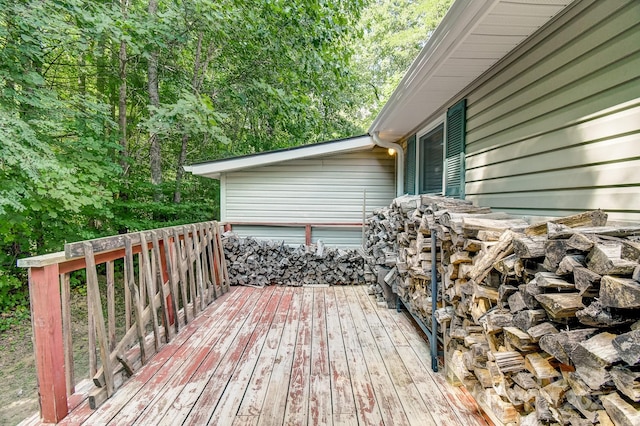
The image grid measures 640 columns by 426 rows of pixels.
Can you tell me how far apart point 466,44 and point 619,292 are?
84.9 inches

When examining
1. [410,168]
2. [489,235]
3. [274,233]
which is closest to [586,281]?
[489,235]

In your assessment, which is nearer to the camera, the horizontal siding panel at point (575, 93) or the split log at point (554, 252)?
the split log at point (554, 252)

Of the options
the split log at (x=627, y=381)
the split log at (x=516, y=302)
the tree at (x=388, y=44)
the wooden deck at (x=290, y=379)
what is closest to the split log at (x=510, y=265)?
the split log at (x=516, y=302)

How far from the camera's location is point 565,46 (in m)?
2.05

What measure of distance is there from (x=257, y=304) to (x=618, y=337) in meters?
4.09

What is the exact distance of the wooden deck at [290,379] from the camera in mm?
2084

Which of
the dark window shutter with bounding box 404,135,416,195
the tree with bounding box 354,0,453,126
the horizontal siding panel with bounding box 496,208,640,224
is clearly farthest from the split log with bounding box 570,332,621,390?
the tree with bounding box 354,0,453,126

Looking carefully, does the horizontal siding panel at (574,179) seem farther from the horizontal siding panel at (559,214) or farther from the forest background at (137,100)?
the forest background at (137,100)

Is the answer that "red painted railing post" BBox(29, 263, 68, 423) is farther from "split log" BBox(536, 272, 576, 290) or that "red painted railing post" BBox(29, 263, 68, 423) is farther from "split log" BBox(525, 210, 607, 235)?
"split log" BBox(525, 210, 607, 235)

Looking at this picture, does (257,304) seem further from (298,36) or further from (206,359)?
(298,36)

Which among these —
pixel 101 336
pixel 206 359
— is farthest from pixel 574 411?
pixel 101 336

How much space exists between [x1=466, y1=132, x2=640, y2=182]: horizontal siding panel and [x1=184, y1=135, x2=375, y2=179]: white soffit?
10.9 ft

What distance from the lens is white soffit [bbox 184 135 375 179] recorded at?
6082 mm

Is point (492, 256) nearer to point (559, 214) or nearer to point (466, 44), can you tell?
point (559, 214)
